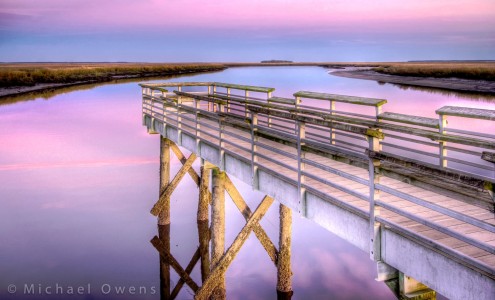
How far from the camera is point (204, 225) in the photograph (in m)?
16.2

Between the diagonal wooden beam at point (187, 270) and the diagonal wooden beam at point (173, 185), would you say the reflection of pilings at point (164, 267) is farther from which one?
the diagonal wooden beam at point (173, 185)

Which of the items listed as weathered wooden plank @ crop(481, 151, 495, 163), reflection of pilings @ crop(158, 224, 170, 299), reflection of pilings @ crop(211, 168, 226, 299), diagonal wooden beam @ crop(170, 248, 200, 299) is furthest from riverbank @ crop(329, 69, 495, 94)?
weathered wooden plank @ crop(481, 151, 495, 163)

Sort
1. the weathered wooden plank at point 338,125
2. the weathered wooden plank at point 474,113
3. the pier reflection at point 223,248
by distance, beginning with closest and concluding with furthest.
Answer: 1. the weathered wooden plank at point 338,125
2. the weathered wooden plank at point 474,113
3. the pier reflection at point 223,248

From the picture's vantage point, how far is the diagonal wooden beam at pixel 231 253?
10.0 m

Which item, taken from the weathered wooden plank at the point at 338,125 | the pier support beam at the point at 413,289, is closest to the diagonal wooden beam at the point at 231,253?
the weathered wooden plank at the point at 338,125

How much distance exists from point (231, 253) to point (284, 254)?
1.40 metres

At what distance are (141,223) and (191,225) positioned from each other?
1.84m

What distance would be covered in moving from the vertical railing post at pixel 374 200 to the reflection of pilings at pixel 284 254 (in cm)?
508

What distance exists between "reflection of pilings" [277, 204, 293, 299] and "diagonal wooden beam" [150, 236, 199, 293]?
2487 millimetres

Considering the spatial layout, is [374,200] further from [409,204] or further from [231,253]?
[231,253]

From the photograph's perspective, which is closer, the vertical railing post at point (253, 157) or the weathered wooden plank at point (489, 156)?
the weathered wooden plank at point (489, 156)

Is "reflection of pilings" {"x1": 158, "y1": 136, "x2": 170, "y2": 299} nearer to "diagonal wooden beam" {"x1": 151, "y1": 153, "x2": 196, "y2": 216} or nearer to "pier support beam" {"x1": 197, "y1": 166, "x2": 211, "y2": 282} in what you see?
"diagonal wooden beam" {"x1": 151, "y1": 153, "x2": 196, "y2": 216}

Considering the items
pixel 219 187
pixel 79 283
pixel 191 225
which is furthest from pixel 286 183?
pixel 191 225

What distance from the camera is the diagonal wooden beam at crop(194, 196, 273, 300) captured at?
32.8ft
